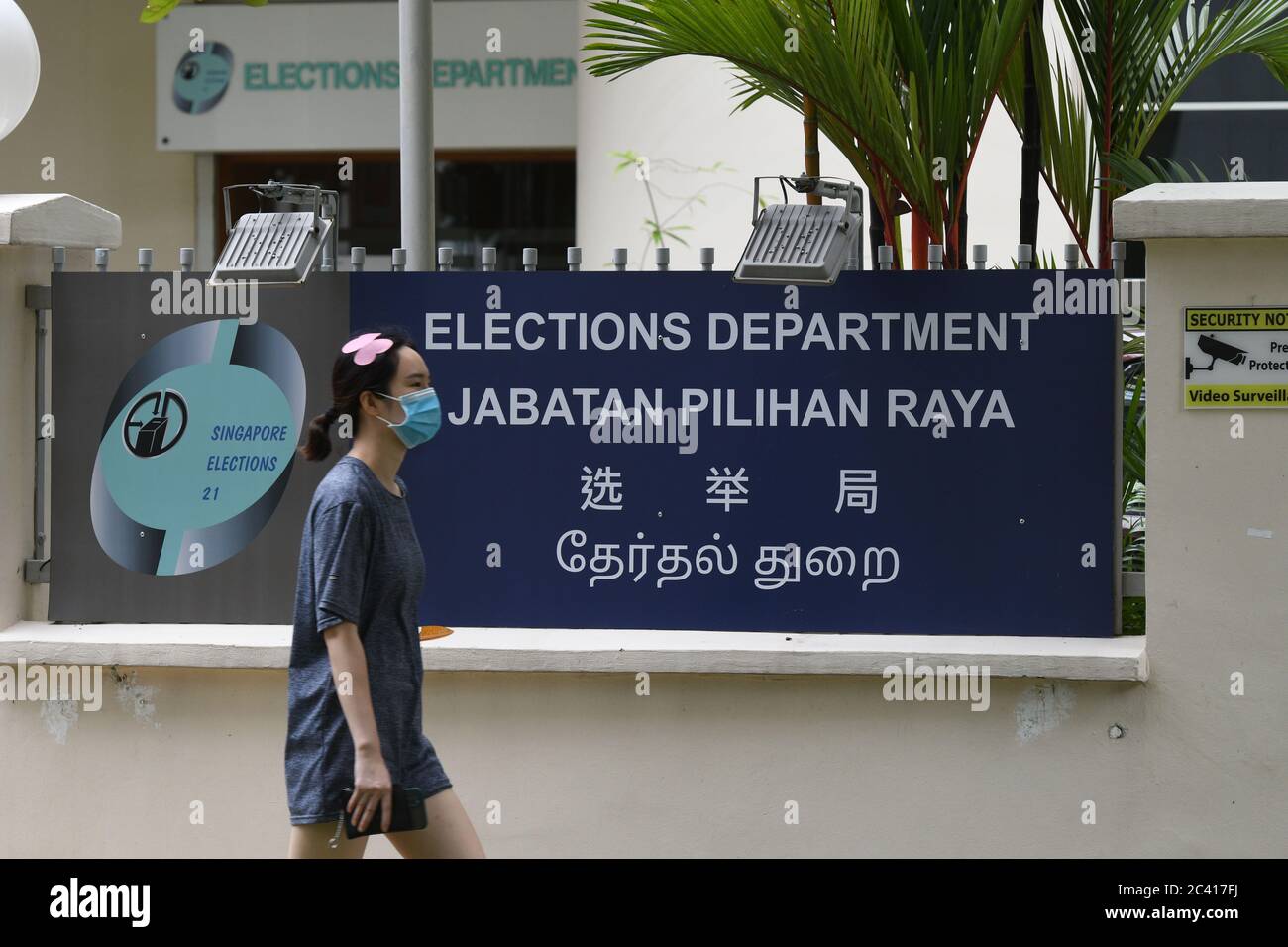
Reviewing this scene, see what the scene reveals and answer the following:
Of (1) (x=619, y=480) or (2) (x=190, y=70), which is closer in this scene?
(1) (x=619, y=480)

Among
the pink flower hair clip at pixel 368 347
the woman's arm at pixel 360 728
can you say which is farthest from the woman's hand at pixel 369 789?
the pink flower hair clip at pixel 368 347

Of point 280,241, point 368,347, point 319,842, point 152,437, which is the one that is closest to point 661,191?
point 280,241

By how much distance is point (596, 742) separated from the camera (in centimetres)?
411

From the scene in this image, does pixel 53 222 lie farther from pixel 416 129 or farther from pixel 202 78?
pixel 202 78

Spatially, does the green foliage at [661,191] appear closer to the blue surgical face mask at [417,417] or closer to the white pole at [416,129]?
the white pole at [416,129]

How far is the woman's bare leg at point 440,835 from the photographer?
127 inches

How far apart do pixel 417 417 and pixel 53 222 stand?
1764 millimetres

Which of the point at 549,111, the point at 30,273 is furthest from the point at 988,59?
the point at 549,111

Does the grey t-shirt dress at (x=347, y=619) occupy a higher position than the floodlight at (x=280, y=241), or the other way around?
the floodlight at (x=280, y=241)

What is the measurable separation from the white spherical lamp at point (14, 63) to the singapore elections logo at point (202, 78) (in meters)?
6.42

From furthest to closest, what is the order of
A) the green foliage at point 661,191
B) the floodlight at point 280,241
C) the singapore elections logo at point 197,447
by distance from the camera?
the green foliage at point 661,191 → the singapore elections logo at point 197,447 → the floodlight at point 280,241

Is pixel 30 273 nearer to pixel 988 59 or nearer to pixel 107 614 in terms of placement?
pixel 107 614

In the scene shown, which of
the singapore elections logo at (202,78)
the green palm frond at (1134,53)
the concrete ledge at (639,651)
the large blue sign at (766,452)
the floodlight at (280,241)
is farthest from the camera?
the singapore elections logo at (202,78)

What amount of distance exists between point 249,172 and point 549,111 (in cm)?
265
